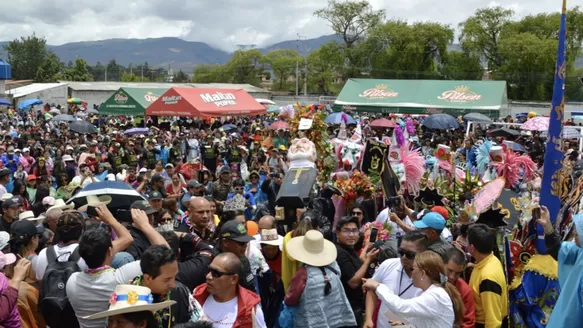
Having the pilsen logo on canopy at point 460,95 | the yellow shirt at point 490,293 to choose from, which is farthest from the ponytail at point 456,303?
the pilsen logo on canopy at point 460,95

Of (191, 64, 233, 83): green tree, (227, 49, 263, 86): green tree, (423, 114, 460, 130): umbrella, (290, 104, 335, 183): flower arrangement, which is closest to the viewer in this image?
(290, 104, 335, 183): flower arrangement

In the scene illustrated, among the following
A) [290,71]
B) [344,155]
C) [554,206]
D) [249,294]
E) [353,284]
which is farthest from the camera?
[290,71]

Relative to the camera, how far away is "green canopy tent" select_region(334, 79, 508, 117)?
30.2m

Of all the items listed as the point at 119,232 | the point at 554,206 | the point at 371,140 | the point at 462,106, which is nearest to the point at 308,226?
the point at 119,232

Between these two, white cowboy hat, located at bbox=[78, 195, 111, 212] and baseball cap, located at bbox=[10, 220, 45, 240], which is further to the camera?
white cowboy hat, located at bbox=[78, 195, 111, 212]

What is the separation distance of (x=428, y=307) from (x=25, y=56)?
7920 centimetres

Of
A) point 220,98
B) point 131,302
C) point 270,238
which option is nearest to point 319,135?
point 270,238

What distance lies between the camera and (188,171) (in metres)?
11.4

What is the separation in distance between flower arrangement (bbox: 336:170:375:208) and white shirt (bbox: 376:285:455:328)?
3.88 m

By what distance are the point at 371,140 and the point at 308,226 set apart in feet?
11.0

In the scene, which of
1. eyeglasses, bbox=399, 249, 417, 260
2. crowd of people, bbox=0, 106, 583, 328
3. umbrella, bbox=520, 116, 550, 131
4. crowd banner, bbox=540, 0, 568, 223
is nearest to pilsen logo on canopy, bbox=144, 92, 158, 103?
umbrella, bbox=520, 116, 550, 131

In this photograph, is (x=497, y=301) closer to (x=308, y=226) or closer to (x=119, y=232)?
(x=308, y=226)

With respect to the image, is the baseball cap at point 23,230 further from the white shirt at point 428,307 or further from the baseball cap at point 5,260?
the white shirt at point 428,307

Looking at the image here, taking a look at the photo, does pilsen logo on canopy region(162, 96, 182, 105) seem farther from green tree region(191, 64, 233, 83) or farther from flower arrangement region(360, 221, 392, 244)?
green tree region(191, 64, 233, 83)
